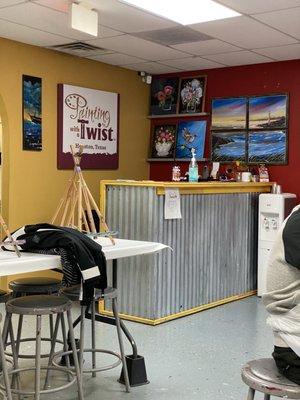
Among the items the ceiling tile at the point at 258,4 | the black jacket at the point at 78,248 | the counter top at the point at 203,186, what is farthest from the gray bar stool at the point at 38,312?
the ceiling tile at the point at 258,4

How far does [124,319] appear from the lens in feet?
18.2

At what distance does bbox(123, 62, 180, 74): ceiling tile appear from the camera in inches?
292

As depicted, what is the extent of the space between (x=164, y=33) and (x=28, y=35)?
142cm

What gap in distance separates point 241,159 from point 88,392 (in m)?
4.29

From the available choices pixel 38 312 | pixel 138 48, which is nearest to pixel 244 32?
pixel 138 48

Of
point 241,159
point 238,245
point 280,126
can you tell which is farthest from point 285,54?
point 238,245

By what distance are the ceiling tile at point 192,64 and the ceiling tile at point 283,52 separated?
788 mm

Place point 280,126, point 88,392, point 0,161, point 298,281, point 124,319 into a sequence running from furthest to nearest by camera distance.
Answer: point 280,126, point 0,161, point 124,319, point 88,392, point 298,281

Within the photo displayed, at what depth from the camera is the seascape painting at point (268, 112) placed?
7.02 m

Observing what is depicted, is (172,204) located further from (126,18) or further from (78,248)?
(78,248)

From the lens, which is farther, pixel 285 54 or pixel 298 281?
pixel 285 54

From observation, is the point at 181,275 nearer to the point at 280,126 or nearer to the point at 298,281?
the point at 280,126

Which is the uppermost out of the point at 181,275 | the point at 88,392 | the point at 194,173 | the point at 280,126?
the point at 280,126

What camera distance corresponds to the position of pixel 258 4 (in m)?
4.75
